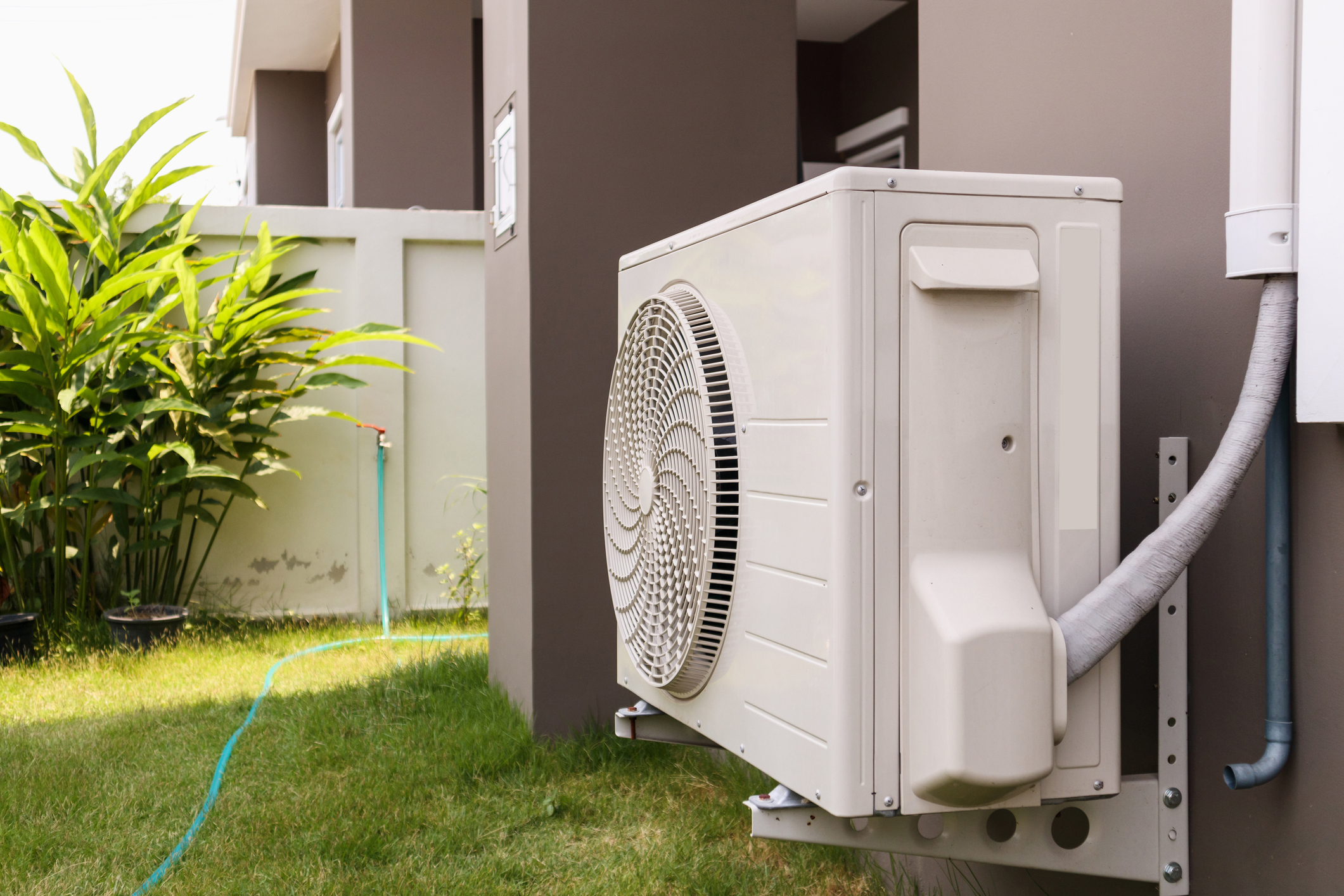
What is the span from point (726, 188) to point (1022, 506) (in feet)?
6.12

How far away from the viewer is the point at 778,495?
105cm

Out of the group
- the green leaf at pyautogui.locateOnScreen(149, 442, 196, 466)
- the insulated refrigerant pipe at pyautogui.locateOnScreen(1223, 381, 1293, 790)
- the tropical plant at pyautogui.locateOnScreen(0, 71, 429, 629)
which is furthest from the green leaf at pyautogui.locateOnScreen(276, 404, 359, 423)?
the insulated refrigerant pipe at pyautogui.locateOnScreen(1223, 381, 1293, 790)

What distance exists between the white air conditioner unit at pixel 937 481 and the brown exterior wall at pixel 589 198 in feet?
5.08

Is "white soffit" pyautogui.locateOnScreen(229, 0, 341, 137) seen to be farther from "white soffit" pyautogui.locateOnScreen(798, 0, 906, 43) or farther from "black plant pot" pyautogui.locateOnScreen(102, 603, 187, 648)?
"black plant pot" pyautogui.locateOnScreen(102, 603, 187, 648)

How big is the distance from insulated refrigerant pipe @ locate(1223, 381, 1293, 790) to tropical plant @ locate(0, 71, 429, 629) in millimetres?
3384

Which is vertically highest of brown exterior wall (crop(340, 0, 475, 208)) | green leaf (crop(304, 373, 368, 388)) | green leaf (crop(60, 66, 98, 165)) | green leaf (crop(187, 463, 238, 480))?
brown exterior wall (crop(340, 0, 475, 208))

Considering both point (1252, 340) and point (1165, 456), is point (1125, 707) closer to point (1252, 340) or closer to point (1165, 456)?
point (1165, 456)

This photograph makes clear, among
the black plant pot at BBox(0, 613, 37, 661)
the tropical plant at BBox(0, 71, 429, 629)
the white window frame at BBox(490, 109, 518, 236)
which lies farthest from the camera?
the tropical plant at BBox(0, 71, 429, 629)

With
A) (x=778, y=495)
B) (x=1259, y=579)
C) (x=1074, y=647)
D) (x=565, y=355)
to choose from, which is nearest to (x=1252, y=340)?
(x=1259, y=579)

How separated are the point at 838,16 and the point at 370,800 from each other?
16.3 ft

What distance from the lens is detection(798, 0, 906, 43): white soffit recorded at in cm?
567

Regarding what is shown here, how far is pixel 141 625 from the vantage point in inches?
143

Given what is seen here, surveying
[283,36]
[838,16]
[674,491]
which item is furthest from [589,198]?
[283,36]

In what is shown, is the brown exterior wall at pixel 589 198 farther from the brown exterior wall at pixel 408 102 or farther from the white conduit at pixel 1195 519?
the brown exterior wall at pixel 408 102
